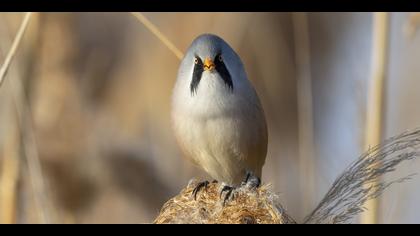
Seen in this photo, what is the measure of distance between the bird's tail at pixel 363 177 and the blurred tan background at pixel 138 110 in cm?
116

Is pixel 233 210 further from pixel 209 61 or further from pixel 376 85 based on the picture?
pixel 376 85

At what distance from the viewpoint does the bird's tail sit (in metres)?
2.06

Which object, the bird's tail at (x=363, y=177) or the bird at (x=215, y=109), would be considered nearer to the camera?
the bird's tail at (x=363, y=177)

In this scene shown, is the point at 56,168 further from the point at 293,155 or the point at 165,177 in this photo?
the point at 293,155

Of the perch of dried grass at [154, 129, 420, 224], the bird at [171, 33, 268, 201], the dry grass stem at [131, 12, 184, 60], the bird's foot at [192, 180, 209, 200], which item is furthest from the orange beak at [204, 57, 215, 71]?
the perch of dried grass at [154, 129, 420, 224]

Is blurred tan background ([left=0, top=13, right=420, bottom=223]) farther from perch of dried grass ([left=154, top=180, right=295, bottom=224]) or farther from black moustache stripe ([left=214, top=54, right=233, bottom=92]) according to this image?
perch of dried grass ([left=154, top=180, right=295, bottom=224])

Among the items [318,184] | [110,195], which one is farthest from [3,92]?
[318,184]

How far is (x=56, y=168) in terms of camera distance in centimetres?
436

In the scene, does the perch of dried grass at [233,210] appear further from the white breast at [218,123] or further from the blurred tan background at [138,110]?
the blurred tan background at [138,110]

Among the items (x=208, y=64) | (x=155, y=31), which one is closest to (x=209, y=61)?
(x=208, y=64)

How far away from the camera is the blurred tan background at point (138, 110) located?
368cm

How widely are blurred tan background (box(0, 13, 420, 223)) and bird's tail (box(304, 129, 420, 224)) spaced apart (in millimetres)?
1164

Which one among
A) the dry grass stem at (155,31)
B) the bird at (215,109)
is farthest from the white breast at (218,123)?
the dry grass stem at (155,31)
